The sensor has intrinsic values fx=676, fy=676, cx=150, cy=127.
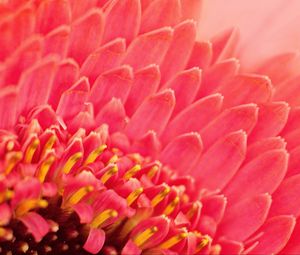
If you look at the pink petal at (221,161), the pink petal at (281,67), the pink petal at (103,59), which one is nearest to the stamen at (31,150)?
the pink petal at (103,59)

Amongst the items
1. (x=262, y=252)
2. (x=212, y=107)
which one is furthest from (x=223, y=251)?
(x=212, y=107)

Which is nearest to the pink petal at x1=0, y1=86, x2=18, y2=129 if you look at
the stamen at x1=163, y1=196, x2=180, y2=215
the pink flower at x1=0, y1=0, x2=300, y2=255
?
the pink flower at x1=0, y1=0, x2=300, y2=255

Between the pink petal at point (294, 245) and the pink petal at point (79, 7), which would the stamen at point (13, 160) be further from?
the pink petal at point (294, 245)

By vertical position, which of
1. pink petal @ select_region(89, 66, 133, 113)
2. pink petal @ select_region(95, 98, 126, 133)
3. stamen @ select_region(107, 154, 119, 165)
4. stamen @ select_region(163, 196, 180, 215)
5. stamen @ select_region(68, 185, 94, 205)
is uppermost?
pink petal @ select_region(89, 66, 133, 113)

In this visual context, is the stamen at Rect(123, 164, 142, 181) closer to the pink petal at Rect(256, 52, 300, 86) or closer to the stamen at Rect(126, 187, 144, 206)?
the stamen at Rect(126, 187, 144, 206)

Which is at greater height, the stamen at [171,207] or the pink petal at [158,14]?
the pink petal at [158,14]

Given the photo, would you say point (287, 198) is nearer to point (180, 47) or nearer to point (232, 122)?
point (232, 122)

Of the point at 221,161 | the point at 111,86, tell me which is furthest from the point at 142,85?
the point at 221,161
